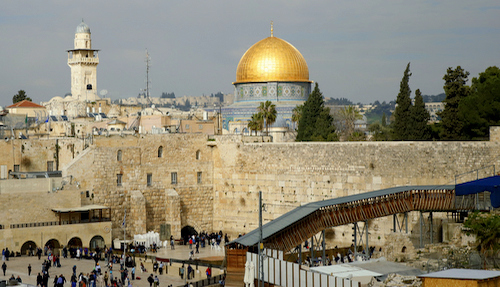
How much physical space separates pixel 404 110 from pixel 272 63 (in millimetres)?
17218

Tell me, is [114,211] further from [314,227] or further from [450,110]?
[450,110]

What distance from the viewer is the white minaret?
5909 cm

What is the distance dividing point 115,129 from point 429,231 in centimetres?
1656

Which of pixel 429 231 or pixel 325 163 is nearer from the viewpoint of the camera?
pixel 429 231

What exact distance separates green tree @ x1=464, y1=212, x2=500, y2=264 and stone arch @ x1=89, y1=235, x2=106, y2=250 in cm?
1737

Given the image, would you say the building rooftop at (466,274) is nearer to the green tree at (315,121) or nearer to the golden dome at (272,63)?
the green tree at (315,121)

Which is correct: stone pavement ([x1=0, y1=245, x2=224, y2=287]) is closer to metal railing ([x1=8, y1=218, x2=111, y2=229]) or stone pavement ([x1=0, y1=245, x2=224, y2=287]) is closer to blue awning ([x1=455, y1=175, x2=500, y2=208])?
metal railing ([x1=8, y1=218, x2=111, y2=229])

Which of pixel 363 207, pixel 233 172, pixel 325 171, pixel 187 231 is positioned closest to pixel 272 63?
pixel 233 172

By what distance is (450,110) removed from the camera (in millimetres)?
35000

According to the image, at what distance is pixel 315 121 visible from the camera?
41.5 metres

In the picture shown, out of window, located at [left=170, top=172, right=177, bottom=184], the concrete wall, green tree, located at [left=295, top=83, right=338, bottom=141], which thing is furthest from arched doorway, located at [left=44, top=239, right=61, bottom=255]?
green tree, located at [left=295, top=83, right=338, bottom=141]

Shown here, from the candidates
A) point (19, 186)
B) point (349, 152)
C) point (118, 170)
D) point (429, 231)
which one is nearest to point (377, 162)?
point (349, 152)

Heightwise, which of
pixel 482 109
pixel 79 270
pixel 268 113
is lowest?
pixel 79 270

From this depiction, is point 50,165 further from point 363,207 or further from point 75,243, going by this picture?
point 363,207
